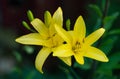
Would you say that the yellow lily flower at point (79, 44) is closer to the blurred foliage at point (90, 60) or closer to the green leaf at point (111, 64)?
the blurred foliage at point (90, 60)

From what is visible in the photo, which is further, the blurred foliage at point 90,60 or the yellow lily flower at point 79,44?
the blurred foliage at point 90,60

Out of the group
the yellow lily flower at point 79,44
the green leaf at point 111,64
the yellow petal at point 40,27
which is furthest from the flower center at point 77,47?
the green leaf at point 111,64

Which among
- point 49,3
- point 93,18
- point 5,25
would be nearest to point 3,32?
point 5,25

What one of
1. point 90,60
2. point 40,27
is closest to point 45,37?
point 40,27

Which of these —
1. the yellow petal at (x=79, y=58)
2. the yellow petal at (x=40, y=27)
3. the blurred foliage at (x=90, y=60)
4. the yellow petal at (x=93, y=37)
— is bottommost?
the blurred foliage at (x=90, y=60)

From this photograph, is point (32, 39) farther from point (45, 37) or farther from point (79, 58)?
point (79, 58)
